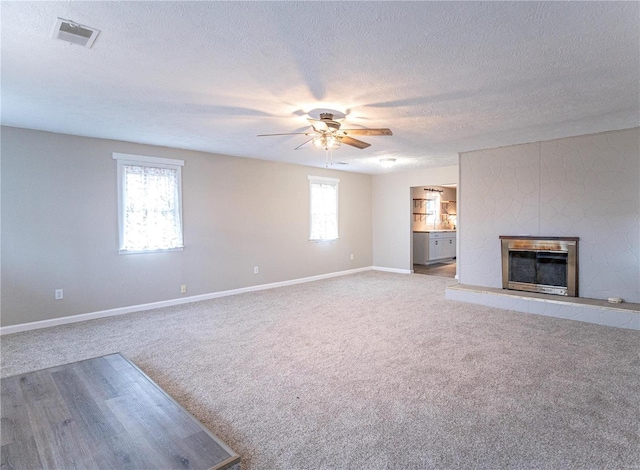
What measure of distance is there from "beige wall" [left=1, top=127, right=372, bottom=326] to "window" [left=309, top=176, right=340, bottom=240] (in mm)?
249

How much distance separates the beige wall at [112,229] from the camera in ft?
14.0

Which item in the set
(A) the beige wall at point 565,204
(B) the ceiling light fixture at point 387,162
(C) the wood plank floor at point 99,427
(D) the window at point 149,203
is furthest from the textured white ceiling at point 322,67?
(C) the wood plank floor at point 99,427

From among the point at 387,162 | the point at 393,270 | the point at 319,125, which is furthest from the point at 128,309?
the point at 393,270

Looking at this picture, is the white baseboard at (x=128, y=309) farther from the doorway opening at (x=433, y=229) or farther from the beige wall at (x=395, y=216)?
the doorway opening at (x=433, y=229)

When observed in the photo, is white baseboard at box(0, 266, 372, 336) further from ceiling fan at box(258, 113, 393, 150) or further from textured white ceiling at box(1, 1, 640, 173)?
ceiling fan at box(258, 113, 393, 150)

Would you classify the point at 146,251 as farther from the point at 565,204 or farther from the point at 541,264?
the point at 565,204

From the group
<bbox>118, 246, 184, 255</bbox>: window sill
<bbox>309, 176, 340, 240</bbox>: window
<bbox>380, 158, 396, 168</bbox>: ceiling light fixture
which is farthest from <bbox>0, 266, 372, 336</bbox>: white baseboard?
<bbox>380, 158, 396, 168</bbox>: ceiling light fixture

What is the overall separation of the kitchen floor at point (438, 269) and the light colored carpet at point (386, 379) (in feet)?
10.2

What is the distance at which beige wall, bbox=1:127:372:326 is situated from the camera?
4258mm

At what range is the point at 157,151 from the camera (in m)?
5.28

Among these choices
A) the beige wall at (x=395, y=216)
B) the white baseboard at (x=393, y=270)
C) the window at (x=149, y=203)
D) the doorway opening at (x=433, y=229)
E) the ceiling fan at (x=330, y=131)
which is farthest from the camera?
the doorway opening at (x=433, y=229)

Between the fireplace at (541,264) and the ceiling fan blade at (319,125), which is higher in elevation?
the ceiling fan blade at (319,125)

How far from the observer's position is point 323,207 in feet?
25.4

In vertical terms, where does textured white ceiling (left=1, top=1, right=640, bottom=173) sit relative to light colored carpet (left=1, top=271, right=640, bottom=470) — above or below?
above
